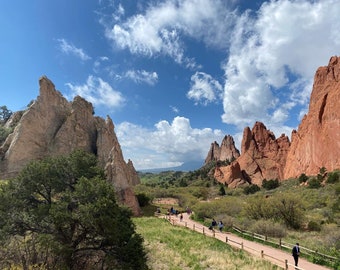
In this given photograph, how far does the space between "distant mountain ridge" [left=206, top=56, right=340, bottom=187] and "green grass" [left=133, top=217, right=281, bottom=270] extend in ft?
192

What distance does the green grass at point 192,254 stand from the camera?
747 inches

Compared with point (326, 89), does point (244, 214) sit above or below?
below

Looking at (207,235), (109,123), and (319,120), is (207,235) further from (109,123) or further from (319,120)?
(319,120)

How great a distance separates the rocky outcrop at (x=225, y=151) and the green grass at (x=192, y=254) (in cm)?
13975

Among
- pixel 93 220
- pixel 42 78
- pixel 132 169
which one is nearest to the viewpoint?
pixel 93 220

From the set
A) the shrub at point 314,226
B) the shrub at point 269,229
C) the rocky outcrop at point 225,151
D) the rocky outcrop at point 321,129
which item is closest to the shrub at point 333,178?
the rocky outcrop at point 321,129

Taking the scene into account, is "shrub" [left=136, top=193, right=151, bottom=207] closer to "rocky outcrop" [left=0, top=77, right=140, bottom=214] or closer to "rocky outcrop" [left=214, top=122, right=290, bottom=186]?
"rocky outcrop" [left=0, top=77, right=140, bottom=214]

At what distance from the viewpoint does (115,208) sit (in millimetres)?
14945

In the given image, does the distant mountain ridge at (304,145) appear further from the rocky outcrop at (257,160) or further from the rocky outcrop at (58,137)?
the rocky outcrop at (58,137)

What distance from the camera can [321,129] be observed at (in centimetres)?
8038

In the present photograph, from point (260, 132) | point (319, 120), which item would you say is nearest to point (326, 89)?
point (319, 120)

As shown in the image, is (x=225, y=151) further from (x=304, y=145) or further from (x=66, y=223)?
(x=66, y=223)

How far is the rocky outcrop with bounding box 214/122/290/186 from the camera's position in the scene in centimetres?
10811

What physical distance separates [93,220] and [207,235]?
18502 mm
